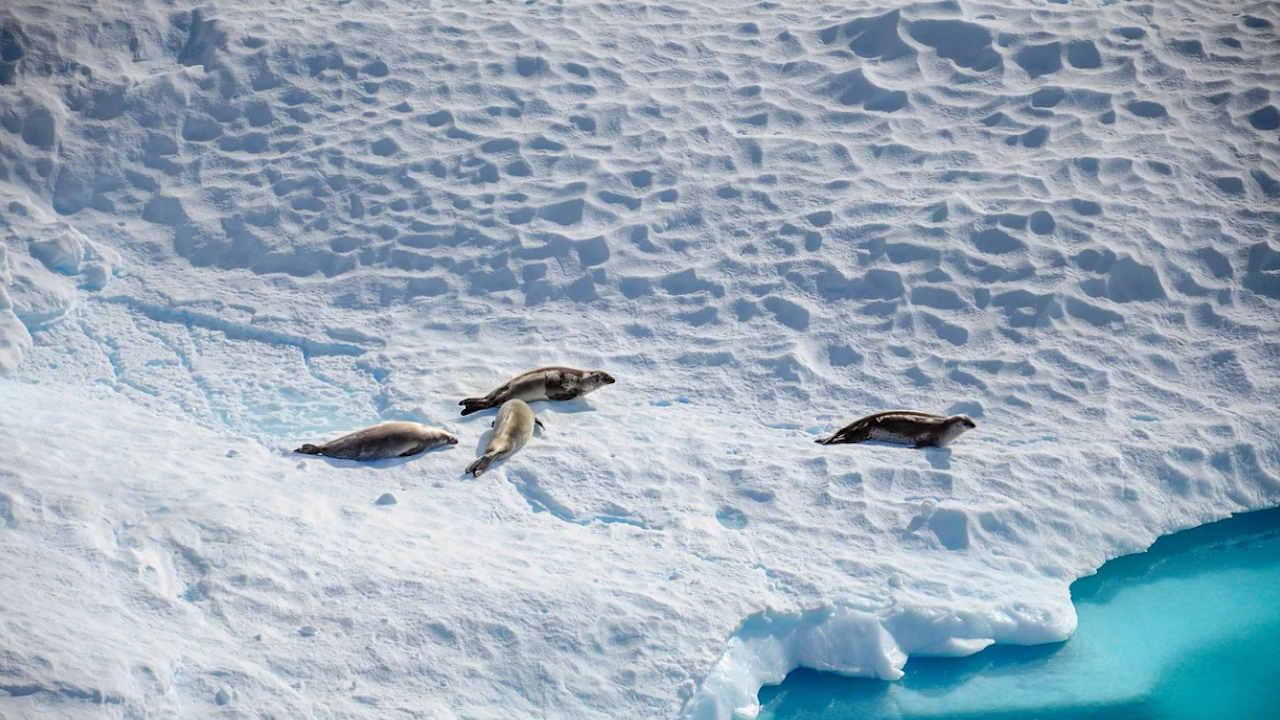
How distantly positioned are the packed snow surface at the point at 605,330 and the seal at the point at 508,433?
9cm

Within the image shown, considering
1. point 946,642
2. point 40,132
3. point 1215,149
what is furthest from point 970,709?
point 40,132

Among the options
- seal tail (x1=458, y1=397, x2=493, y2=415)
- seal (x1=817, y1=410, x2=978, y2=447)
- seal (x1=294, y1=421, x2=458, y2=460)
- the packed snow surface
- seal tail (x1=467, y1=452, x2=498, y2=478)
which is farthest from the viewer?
seal tail (x1=458, y1=397, x2=493, y2=415)

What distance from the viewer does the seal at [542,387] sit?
6.91m

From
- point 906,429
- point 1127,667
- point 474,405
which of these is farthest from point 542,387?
point 1127,667

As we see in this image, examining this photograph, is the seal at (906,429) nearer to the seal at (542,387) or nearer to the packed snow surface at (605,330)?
the packed snow surface at (605,330)

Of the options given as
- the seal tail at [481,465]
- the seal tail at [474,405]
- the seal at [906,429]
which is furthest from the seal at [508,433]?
the seal at [906,429]

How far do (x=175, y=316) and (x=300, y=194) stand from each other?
4.80 feet

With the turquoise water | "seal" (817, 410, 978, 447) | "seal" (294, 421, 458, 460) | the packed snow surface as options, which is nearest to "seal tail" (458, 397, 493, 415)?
the packed snow surface

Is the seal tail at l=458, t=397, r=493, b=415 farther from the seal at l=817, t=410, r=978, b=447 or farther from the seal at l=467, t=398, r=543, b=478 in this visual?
the seal at l=817, t=410, r=978, b=447

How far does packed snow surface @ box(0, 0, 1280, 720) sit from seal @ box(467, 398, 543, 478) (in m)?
0.09

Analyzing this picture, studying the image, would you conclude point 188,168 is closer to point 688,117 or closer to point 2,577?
point 688,117

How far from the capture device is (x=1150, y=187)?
8406 mm

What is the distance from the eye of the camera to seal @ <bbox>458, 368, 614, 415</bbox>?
272 inches

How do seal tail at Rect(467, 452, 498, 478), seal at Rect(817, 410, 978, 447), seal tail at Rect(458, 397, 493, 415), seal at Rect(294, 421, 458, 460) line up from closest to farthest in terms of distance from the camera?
seal tail at Rect(467, 452, 498, 478) < seal at Rect(294, 421, 458, 460) < seal at Rect(817, 410, 978, 447) < seal tail at Rect(458, 397, 493, 415)
